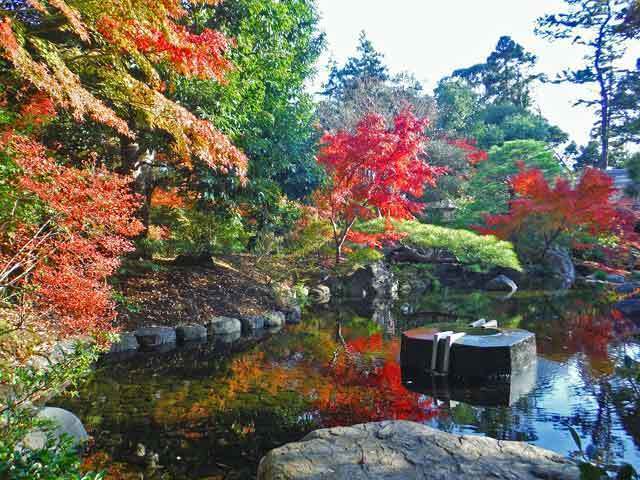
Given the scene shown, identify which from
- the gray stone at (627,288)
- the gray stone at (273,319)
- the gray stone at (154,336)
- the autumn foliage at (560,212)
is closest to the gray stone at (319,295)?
the gray stone at (273,319)

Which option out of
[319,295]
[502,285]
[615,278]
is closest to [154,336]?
[319,295]

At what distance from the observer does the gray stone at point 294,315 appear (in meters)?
10.3

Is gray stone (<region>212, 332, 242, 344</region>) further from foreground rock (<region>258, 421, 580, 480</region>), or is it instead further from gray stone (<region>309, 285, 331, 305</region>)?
foreground rock (<region>258, 421, 580, 480</region>)

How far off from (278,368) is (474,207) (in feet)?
45.3

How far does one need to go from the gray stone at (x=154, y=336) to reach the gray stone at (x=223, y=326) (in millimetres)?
819

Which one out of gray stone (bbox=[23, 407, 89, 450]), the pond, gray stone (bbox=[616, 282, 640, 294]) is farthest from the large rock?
gray stone (bbox=[23, 407, 89, 450])

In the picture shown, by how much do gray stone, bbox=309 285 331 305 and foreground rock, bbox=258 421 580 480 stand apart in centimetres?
920

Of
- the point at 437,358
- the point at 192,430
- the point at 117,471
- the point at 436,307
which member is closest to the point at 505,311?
the point at 436,307

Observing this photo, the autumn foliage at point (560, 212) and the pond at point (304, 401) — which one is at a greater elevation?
the autumn foliage at point (560, 212)

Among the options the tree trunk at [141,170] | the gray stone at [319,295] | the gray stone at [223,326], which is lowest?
the gray stone at [223,326]

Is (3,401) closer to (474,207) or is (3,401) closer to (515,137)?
(474,207)

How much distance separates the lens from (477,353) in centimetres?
598

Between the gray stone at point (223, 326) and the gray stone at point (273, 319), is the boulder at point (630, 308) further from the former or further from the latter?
the gray stone at point (223, 326)

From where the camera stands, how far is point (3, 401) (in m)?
3.35
